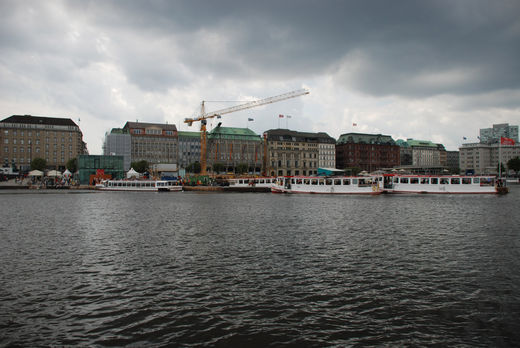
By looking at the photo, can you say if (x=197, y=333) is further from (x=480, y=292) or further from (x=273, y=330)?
(x=480, y=292)

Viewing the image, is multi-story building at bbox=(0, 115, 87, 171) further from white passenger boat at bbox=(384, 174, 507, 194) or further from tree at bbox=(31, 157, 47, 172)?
white passenger boat at bbox=(384, 174, 507, 194)

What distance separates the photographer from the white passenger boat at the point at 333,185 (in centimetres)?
8762

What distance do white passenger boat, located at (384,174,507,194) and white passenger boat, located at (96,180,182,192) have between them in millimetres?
66167

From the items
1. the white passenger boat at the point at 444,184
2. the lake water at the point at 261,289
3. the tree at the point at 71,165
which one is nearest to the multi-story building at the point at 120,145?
the tree at the point at 71,165

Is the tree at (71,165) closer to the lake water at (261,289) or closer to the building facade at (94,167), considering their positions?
the building facade at (94,167)

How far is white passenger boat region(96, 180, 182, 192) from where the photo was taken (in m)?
114

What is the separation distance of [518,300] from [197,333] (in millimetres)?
12213

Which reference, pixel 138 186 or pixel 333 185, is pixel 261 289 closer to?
pixel 333 185

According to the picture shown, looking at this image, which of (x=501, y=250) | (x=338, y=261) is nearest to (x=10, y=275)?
(x=338, y=261)

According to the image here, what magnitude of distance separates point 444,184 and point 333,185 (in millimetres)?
A: 25746

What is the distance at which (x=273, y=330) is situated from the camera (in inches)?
453

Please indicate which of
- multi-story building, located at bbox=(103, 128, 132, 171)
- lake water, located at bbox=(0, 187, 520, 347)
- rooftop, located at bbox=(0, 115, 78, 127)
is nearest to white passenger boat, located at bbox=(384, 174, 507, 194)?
lake water, located at bbox=(0, 187, 520, 347)

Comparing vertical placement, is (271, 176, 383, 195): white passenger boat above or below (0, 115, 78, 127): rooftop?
below

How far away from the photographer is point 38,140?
180m
